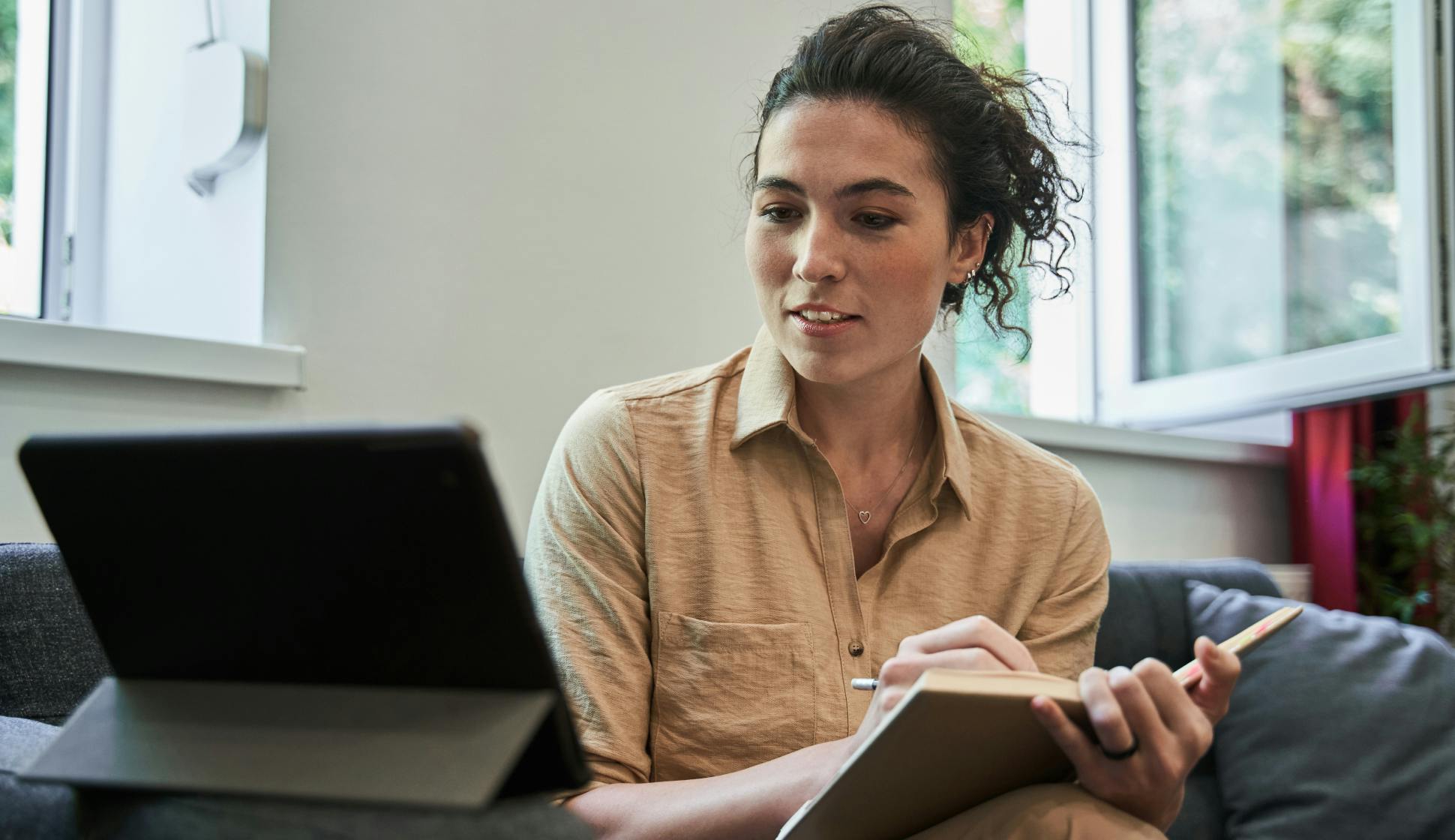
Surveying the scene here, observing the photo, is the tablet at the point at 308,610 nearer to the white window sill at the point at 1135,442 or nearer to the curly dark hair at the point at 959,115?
the curly dark hair at the point at 959,115

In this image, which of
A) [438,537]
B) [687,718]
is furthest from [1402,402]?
[438,537]

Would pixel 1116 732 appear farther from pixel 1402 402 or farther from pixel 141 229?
pixel 1402 402

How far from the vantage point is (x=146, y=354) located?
145 cm

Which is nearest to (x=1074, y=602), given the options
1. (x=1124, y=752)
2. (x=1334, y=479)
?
(x=1124, y=752)

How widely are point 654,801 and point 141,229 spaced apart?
120cm

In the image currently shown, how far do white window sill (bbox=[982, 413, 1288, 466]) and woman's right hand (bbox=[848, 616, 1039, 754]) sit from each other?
5.47 feet

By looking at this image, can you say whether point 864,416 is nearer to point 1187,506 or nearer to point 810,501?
point 810,501

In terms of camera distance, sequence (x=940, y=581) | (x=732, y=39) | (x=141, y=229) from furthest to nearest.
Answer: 1. (x=732, y=39)
2. (x=141, y=229)
3. (x=940, y=581)

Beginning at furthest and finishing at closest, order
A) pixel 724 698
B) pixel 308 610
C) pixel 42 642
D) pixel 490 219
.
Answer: pixel 490 219 → pixel 724 698 → pixel 42 642 → pixel 308 610

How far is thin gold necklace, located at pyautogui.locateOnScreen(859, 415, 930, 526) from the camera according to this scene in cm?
137

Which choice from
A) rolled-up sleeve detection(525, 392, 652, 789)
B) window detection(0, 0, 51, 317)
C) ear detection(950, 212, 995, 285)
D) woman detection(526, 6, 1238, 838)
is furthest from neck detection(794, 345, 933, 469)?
window detection(0, 0, 51, 317)

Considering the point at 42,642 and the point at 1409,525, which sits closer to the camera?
the point at 42,642

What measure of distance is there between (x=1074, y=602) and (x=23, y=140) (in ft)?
5.15

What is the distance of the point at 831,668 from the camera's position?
49.1 inches
